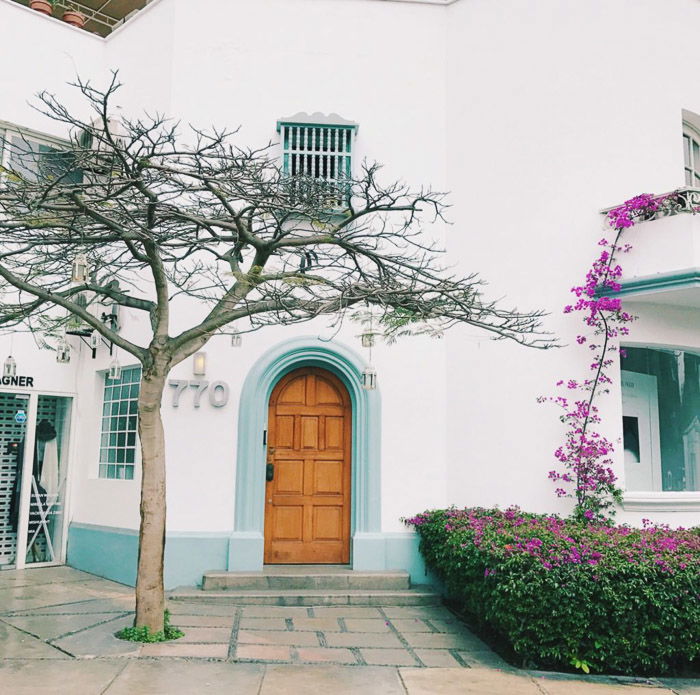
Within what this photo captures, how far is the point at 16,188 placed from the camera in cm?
589

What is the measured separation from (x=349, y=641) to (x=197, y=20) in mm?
7566

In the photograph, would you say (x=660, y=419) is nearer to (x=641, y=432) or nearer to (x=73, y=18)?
(x=641, y=432)

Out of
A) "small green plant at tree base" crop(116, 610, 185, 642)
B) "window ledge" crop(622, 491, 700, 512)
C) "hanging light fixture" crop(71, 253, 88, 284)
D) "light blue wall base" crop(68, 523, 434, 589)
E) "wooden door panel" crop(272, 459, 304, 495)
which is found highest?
"hanging light fixture" crop(71, 253, 88, 284)

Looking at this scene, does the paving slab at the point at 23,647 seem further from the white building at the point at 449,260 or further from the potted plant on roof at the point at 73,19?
the potted plant on roof at the point at 73,19

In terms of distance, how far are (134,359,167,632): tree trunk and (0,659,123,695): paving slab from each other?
628 mm

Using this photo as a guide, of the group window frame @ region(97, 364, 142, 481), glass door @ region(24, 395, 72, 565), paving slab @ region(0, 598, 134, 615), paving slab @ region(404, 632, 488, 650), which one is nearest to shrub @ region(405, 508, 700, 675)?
paving slab @ region(404, 632, 488, 650)

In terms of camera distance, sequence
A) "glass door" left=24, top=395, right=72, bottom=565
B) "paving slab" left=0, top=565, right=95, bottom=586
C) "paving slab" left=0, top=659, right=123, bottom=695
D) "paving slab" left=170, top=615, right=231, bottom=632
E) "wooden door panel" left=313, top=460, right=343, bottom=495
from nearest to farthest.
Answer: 1. "paving slab" left=0, top=659, right=123, bottom=695
2. "paving slab" left=170, top=615, right=231, bottom=632
3. "paving slab" left=0, top=565, right=95, bottom=586
4. "wooden door panel" left=313, top=460, right=343, bottom=495
5. "glass door" left=24, top=395, right=72, bottom=565

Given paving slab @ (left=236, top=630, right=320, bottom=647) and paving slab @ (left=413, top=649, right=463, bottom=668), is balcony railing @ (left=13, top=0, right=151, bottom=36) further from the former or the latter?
paving slab @ (left=413, top=649, right=463, bottom=668)

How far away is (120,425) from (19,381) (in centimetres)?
149

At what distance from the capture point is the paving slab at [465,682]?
5617mm

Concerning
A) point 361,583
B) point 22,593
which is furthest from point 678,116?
point 22,593

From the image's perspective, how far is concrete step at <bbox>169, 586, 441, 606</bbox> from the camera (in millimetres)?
8031

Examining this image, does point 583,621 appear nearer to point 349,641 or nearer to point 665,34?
point 349,641

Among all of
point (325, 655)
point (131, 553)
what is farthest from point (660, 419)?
point (131, 553)
